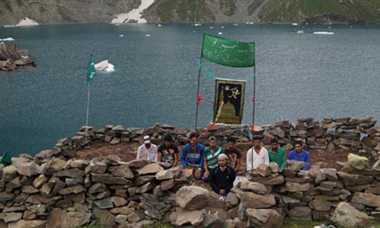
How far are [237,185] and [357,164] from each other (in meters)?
4.40

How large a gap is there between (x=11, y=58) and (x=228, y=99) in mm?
118441

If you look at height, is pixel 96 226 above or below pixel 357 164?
below

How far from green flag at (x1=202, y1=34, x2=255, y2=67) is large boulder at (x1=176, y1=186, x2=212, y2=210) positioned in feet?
28.6

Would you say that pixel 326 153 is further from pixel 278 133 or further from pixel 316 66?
pixel 316 66

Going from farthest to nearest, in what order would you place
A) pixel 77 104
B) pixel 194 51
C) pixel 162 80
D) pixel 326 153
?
1. pixel 194 51
2. pixel 162 80
3. pixel 77 104
4. pixel 326 153

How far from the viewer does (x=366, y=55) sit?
6004 inches

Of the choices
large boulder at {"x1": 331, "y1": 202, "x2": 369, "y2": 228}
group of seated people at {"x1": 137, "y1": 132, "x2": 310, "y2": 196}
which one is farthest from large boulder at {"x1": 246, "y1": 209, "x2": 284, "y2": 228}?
large boulder at {"x1": 331, "y1": 202, "x2": 369, "y2": 228}

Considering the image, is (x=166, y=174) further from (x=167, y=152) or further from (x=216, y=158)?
(x=167, y=152)

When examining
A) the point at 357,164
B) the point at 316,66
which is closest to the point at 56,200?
the point at 357,164

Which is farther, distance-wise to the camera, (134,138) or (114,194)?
(134,138)

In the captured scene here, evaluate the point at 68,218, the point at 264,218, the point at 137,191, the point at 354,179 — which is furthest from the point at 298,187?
the point at 68,218

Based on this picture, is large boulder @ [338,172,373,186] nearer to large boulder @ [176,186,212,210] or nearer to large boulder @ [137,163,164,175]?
large boulder @ [176,186,212,210]

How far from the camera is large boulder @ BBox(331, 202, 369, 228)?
56.5 feet

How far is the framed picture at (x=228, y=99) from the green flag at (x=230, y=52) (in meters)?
1.96
